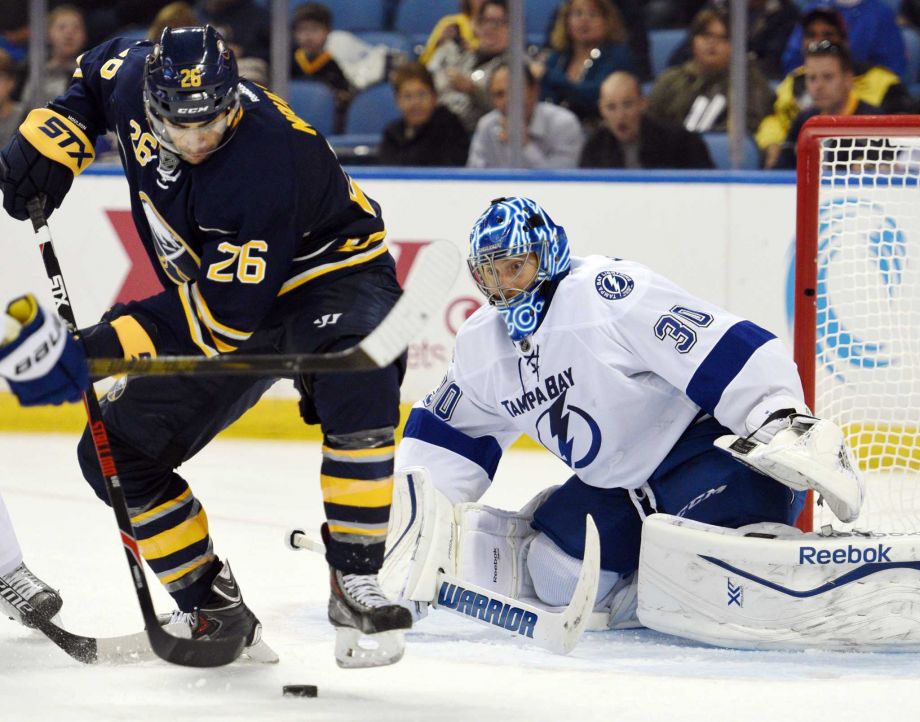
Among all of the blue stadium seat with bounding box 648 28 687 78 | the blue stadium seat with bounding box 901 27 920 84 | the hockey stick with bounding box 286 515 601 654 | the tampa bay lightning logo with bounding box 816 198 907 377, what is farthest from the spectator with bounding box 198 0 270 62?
the hockey stick with bounding box 286 515 601 654

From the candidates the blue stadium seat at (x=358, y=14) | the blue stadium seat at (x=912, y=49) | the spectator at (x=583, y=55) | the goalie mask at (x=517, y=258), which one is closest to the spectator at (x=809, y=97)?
the blue stadium seat at (x=912, y=49)

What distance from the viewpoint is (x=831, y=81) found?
4840 millimetres

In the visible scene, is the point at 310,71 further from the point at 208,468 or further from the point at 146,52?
the point at 146,52

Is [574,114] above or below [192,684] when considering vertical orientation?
above

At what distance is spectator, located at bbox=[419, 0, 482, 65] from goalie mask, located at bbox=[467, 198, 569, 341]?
7.92 feet

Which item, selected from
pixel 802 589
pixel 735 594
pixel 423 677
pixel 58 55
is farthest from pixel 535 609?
pixel 58 55

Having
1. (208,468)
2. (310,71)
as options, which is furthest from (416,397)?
(310,71)

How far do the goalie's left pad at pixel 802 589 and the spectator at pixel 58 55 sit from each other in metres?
3.33

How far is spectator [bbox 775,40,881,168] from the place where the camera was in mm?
4826

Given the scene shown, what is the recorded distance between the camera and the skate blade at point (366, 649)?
7.91 feet

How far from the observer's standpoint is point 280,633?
116 inches

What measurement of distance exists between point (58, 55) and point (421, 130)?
1270mm

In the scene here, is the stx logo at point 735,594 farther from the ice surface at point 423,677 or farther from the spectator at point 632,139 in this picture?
the spectator at point 632,139

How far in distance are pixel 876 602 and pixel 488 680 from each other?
69 centimetres
